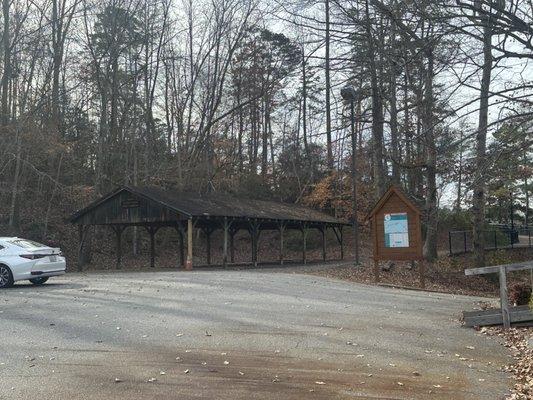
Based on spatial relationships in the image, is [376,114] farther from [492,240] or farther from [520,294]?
[492,240]

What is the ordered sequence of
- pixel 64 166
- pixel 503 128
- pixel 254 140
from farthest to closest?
pixel 254 140
pixel 64 166
pixel 503 128

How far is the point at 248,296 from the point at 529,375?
7626mm

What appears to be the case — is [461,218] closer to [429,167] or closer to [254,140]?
[254,140]

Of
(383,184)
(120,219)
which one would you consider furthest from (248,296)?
(383,184)

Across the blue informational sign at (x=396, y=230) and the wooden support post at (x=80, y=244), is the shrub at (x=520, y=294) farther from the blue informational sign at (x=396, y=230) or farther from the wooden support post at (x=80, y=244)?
the wooden support post at (x=80, y=244)

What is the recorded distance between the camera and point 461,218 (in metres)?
43.9

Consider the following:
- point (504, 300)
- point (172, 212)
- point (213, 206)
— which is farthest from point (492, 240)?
point (504, 300)

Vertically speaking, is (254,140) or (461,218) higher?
(254,140)

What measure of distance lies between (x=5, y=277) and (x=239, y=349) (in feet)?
36.6

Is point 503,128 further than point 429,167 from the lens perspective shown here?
No

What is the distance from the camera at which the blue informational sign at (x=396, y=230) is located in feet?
61.5

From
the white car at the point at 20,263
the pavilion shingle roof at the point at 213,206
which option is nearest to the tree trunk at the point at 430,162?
the pavilion shingle roof at the point at 213,206

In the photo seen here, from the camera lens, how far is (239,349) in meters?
7.48

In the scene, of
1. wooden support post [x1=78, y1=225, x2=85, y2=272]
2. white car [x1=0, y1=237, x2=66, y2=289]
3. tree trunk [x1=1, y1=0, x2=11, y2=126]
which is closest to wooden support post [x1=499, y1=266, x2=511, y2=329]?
white car [x1=0, y1=237, x2=66, y2=289]
